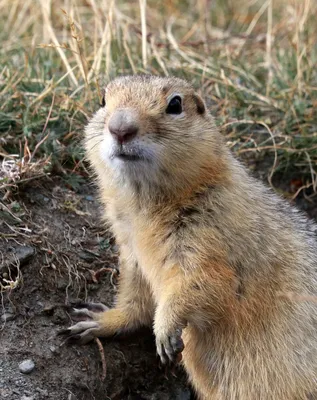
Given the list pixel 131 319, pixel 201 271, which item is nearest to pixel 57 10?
pixel 131 319

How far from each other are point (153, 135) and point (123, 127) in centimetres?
21

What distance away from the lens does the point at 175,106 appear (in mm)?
4367

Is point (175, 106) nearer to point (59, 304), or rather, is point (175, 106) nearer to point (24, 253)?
point (24, 253)

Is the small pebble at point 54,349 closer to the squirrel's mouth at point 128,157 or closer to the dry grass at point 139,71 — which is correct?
the dry grass at point 139,71

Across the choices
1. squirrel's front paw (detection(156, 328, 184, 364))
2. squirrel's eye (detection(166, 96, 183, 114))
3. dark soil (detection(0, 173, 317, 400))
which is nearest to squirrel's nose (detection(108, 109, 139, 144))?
squirrel's eye (detection(166, 96, 183, 114))

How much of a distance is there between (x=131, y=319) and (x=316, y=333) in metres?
1.32

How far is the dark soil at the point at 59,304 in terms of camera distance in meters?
4.65

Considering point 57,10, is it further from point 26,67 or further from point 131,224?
point 131,224

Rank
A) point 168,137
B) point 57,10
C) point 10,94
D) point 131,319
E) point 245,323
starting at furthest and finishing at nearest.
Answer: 1. point 57,10
2. point 10,94
3. point 131,319
4. point 245,323
5. point 168,137

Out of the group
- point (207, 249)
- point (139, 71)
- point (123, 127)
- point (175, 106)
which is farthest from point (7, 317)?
point (139, 71)

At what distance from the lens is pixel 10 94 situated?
20.1 feet

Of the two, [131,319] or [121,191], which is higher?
[121,191]

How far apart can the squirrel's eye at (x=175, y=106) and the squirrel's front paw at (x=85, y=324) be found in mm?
1618

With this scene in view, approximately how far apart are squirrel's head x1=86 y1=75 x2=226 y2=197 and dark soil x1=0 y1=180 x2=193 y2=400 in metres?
0.91
